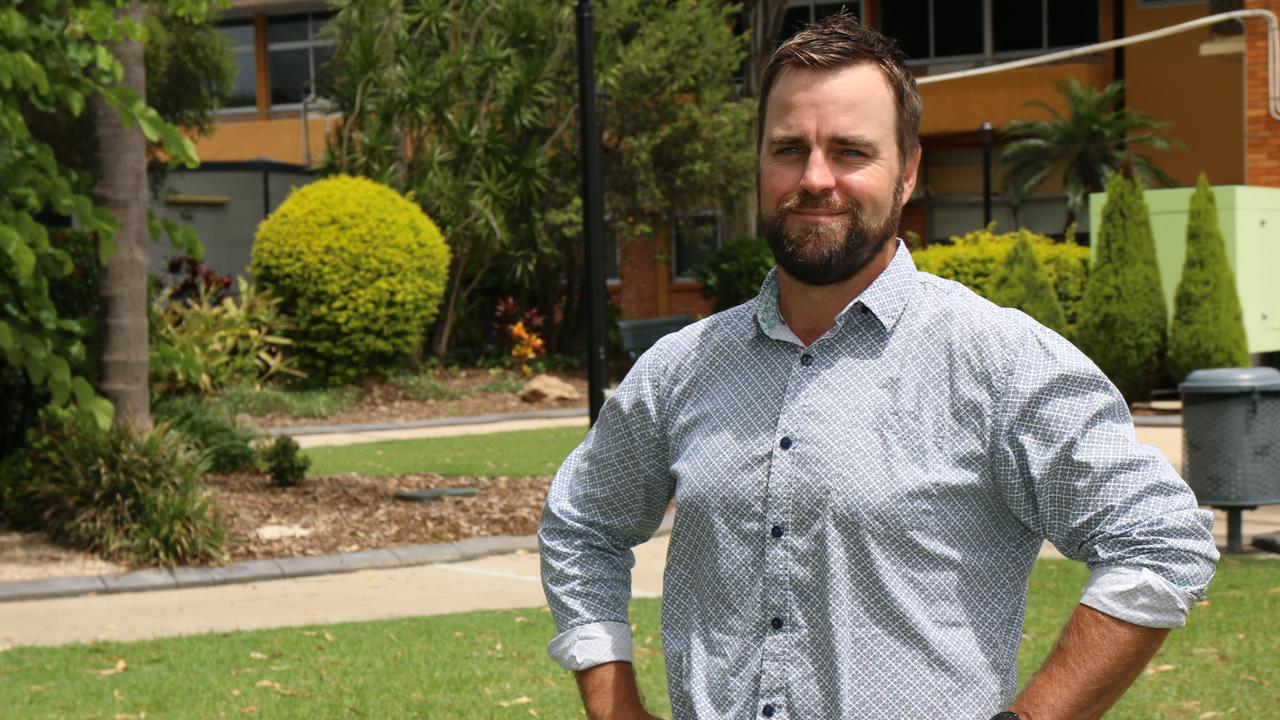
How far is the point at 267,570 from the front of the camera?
29.3 ft

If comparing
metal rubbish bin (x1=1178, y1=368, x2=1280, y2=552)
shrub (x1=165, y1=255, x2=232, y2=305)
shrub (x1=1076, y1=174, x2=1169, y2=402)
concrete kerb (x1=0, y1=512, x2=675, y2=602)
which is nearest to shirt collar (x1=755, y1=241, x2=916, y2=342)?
concrete kerb (x1=0, y1=512, x2=675, y2=602)

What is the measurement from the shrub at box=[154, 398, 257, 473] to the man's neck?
9351mm

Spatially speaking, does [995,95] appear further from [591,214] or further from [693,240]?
[591,214]

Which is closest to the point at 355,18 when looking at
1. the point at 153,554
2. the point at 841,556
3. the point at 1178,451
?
the point at 1178,451

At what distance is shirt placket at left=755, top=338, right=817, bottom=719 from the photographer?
2232 mm

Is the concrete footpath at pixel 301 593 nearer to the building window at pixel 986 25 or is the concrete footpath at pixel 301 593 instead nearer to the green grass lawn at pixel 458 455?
the green grass lawn at pixel 458 455

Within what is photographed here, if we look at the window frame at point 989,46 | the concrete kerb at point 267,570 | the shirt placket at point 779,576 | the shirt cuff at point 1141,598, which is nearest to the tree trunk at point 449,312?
the concrete kerb at point 267,570

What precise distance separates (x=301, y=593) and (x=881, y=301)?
6.65 meters

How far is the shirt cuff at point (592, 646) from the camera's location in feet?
8.04

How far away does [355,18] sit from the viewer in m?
24.6

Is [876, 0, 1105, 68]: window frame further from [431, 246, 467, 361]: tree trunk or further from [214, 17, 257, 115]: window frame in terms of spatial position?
[214, 17, 257, 115]: window frame

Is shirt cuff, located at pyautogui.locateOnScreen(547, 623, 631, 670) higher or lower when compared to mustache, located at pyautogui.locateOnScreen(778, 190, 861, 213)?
lower

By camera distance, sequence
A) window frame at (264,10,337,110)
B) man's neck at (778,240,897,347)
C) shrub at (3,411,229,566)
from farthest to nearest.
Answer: window frame at (264,10,337,110) < shrub at (3,411,229,566) < man's neck at (778,240,897,347)

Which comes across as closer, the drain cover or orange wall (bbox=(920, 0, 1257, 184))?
the drain cover
